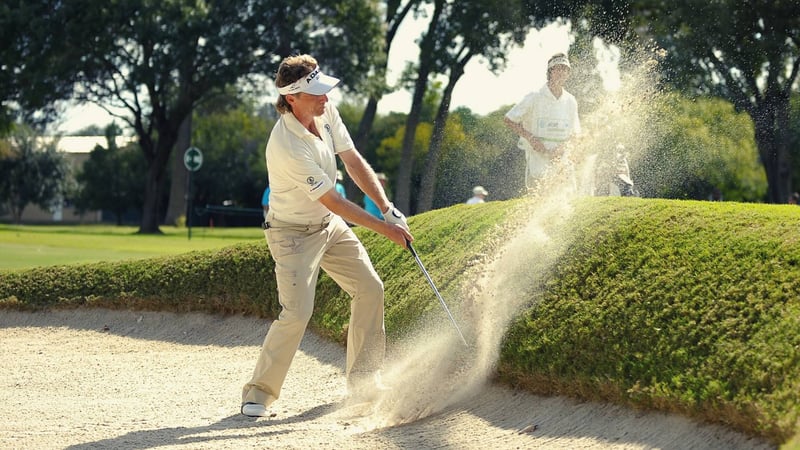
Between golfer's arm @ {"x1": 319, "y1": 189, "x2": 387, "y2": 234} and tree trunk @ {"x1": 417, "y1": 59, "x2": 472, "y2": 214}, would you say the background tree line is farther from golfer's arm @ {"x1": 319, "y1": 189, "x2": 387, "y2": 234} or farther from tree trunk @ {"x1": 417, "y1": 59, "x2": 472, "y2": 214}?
golfer's arm @ {"x1": 319, "y1": 189, "x2": 387, "y2": 234}

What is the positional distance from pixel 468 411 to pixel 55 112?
36207 mm

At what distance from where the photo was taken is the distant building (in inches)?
2980

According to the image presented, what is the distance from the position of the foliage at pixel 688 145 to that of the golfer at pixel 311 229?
4.17 meters

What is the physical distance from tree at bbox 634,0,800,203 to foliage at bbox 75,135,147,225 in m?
46.7

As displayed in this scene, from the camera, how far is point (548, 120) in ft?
29.7

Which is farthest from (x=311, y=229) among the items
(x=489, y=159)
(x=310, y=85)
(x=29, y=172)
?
(x=29, y=172)

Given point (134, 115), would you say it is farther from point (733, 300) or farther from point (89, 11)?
point (733, 300)

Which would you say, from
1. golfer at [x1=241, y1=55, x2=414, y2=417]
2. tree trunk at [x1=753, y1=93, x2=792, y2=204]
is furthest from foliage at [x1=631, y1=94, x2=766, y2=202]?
golfer at [x1=241, y1=55, x2=414, y2=417]

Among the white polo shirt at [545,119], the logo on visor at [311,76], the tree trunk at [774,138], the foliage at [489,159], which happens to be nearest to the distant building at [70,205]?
the tree trunk at [774,138]

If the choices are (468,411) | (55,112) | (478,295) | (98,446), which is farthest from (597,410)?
(55,112)

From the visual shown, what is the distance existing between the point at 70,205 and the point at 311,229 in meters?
78.9

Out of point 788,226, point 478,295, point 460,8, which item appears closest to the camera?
point 788,226

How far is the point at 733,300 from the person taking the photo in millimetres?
5254

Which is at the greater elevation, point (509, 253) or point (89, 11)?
point (89, 11)
